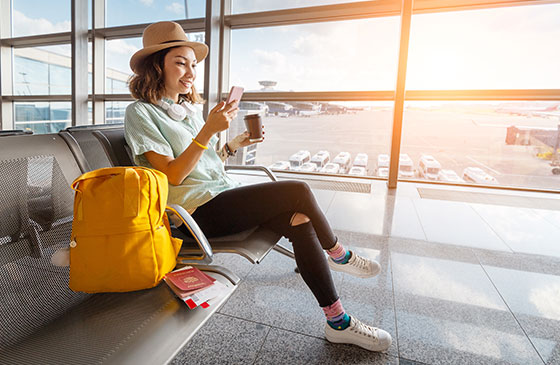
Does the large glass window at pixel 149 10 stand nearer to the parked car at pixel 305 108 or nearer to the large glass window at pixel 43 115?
the large glass window at pixel 43 115

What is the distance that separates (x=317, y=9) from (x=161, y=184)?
355cm

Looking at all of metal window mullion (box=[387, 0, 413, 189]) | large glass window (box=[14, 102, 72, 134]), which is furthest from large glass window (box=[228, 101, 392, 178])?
large glass window (box=[14, 102, 72, 134])

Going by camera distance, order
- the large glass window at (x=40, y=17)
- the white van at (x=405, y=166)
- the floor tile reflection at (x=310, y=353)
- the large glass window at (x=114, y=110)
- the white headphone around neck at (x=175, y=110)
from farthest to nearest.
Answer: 1. the large glass window at (x=40, y=17)
2. the large glass window at (x=114, y=110)
3. the white van at (x=405, y=166)
4. the white headphone around neck at (x=175, y=110)
5. the floor tile reflection at (x=310, y=353)

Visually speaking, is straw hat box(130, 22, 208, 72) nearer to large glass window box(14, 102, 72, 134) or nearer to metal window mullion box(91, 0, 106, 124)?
metal window mullion box(91, 0, 106, 124)

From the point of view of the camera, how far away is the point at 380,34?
3.80m

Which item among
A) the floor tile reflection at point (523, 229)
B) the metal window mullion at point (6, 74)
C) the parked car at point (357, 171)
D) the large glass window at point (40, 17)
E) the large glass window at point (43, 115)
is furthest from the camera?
the metal window mullion at point (6, 74)

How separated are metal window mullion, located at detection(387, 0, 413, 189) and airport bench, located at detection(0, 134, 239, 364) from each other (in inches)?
121

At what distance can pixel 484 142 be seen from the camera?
3.61 metres

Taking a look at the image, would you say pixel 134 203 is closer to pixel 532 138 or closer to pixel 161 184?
pixel 161 184

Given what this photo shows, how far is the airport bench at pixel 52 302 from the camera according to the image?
2.28ft

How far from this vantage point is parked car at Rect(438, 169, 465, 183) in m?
3.83

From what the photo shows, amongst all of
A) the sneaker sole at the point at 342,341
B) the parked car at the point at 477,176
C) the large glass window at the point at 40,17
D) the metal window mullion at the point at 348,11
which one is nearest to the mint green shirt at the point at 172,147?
the sneaker sole at the point at 342,341

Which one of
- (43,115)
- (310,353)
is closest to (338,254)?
(310,353)

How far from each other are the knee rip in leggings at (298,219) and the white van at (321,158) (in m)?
2.90
